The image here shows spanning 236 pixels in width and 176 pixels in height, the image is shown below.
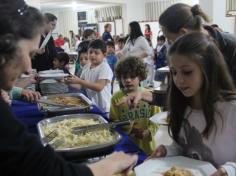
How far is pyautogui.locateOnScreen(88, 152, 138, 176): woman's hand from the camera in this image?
2.34 ft

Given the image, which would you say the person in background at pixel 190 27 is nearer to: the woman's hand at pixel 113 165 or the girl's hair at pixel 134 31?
the woman's hand at pixel 113 165

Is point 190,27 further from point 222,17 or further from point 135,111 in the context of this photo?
point 222,17

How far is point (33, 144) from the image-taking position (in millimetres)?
556

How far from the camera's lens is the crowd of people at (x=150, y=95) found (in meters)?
0.54

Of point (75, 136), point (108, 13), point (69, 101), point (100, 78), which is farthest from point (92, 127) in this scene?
point (108, 13)

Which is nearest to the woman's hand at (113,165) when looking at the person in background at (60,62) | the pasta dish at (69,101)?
the pasta dish at (69,101)

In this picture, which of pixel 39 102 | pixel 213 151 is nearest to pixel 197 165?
pixel 213 151

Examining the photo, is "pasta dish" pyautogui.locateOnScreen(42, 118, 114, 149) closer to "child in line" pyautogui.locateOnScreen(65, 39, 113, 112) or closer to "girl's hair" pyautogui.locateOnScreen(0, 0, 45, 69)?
"girl's hair" pyautogui.locateOnScreen(0, 0, 45, 69)

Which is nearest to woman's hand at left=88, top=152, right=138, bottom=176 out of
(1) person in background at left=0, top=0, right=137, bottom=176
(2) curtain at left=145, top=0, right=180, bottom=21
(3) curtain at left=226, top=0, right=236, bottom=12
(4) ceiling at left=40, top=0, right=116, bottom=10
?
(1) person in background at left=0, top=0, right=137, bottom=176

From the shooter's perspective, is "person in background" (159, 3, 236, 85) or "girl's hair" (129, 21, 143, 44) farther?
"girl's hair" (129, 21, 143, 44)

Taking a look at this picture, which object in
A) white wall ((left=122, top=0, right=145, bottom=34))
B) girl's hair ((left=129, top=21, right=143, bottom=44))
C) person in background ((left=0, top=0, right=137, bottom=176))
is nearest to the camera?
person in background ((left=0, top=0, right=137, bottom=176))

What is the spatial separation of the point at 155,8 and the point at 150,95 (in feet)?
29.9

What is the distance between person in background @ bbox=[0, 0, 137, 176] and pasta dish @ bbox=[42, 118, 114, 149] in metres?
0.47

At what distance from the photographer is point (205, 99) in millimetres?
1021
